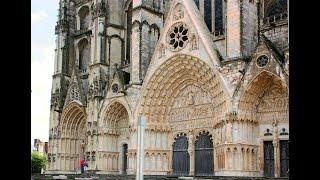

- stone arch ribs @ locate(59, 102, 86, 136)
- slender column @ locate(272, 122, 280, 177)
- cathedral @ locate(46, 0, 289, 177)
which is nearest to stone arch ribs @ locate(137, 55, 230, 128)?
cathedral @ locate(46, 0, 289, 177)

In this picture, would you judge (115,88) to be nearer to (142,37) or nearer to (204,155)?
(142,37)

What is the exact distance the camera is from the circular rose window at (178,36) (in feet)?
70.5

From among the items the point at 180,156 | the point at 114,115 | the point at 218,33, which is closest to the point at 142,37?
the point at 218,33

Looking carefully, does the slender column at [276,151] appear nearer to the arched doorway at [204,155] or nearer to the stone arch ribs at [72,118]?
the arched doorway at [204,155]

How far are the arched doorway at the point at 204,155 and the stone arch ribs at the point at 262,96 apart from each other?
10.2ft

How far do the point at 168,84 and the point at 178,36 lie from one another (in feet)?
8.29

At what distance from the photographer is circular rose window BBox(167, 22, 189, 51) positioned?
21484 mm

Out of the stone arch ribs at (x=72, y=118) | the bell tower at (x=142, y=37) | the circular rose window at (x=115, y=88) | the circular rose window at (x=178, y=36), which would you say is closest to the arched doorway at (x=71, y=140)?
the stone arch ribs at (x=72, y=118)

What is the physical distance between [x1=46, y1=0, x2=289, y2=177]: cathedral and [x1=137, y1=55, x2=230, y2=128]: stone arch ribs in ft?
0.17
